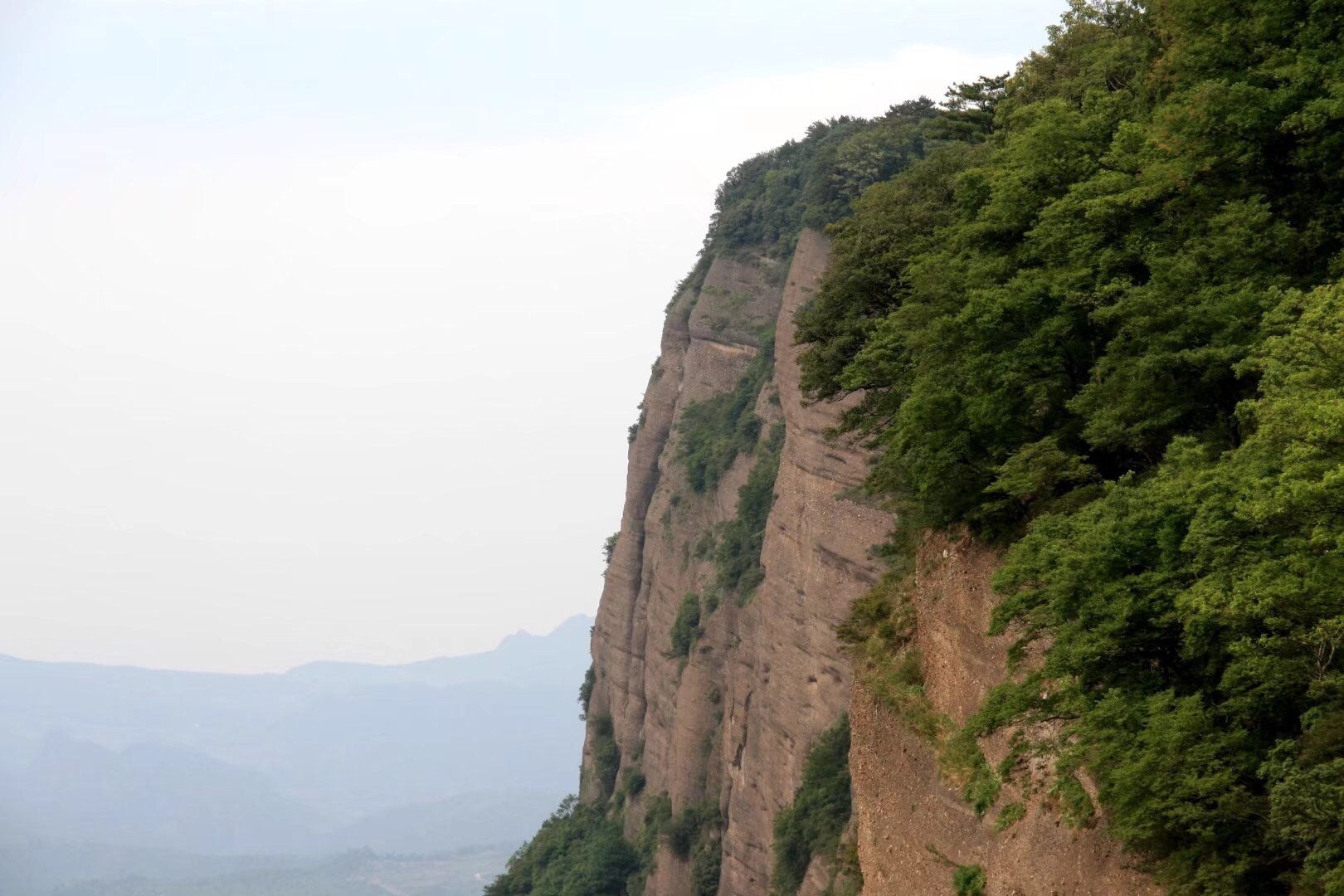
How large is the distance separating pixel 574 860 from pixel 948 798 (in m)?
61.4

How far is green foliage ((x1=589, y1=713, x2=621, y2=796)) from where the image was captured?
294 feet

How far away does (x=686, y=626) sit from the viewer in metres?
76.9

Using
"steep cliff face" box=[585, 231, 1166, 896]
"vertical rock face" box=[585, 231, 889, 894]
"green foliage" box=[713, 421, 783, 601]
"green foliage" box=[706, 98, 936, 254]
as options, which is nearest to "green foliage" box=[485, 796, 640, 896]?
"steep cliff face" box=[585, 231, 1166, 896]

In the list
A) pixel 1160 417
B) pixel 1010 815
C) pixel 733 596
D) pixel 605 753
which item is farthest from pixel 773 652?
pixel 1160 417

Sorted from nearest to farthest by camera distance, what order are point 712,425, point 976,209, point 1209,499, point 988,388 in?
1. point 1209,499
2. point 988,388
3. point 976,209
4. point 712,425

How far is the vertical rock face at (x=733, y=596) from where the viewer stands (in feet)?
180

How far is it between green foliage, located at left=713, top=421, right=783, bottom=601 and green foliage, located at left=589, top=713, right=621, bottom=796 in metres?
20.6

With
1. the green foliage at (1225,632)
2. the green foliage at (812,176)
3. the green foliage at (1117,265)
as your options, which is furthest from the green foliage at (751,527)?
the green foliage at (1225,632)

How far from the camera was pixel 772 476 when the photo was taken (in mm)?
71562

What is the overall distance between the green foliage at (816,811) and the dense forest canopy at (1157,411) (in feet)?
70.0

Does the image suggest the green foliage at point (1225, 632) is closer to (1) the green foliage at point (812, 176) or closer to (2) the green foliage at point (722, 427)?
(1) the green foliage at point (812, 176)

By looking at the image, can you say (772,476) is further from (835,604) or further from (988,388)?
(988,388)

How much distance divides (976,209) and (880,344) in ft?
10.7

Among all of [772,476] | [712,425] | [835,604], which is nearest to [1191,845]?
[835,604]
